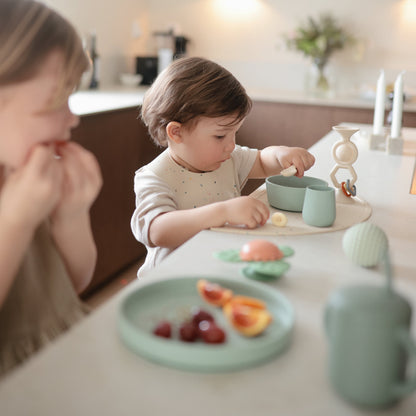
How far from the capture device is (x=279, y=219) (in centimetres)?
126

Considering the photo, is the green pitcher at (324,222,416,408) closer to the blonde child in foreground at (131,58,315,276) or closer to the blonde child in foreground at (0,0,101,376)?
the blonde child in foreground at (0,0,101,376)

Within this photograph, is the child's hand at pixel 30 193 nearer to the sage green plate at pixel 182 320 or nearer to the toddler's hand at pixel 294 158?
the sage green plate at pixel 182 320

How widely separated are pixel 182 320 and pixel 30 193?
0.96 ft

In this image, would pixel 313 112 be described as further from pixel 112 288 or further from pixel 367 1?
pixel 112 288

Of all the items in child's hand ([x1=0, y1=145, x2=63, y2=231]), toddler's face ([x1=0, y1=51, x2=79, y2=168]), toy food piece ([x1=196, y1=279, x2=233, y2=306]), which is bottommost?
toy food piece ([x1=196, y1=279, x2=233, y2=306])

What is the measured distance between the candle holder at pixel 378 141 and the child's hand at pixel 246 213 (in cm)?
116

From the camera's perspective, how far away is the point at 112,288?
275 cm

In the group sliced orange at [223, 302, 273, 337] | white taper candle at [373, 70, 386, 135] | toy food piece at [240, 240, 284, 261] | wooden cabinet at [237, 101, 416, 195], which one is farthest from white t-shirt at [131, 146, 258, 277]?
wooden cabinet at [237, 101, 416, 195]

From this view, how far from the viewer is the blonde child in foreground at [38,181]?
0.84m

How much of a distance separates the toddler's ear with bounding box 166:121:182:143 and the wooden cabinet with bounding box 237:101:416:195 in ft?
6.00

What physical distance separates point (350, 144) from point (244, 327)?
946mm

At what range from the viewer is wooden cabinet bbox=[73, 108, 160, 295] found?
2.52m

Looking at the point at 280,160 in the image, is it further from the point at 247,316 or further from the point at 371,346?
the point at 371,346

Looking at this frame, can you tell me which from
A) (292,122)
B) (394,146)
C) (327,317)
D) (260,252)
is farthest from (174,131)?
(292,122)
